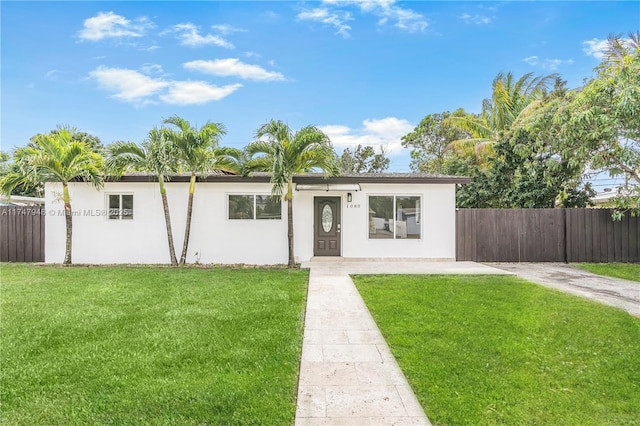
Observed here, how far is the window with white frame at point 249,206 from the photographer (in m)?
10.9

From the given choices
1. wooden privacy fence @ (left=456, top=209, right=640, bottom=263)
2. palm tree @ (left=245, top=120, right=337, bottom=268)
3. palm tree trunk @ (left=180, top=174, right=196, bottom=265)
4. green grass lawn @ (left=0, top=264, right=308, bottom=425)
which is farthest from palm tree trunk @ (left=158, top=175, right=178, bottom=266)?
wooden privacy fence @ (left=456, top=209, right=640, bottom=263)

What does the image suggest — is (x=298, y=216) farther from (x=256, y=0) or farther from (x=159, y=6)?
(x=159, y=6)

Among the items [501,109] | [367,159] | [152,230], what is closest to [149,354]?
[152,230]

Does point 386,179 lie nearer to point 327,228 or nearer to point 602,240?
point 327,228

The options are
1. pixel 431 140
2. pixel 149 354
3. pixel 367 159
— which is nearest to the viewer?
pixel 149 354

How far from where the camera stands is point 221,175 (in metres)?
10.7

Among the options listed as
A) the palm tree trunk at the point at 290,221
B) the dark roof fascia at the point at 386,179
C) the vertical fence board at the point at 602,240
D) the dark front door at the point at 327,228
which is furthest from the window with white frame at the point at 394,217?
the vertical fence board at the point at 602,240

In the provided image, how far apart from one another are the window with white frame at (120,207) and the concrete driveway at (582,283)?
11.5 m

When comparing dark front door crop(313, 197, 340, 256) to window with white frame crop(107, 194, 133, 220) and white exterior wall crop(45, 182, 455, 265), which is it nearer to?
white exterior wall crop(45, 182, 455, 265)

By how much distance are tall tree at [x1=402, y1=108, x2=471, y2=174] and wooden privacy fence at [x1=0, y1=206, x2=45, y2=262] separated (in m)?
23.1

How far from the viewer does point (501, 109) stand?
1590 cm

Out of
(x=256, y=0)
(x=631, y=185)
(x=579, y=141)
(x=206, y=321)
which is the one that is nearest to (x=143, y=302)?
(x=206, y=321)

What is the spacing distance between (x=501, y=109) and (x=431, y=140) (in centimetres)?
1095

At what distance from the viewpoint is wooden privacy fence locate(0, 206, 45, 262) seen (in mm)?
10938
